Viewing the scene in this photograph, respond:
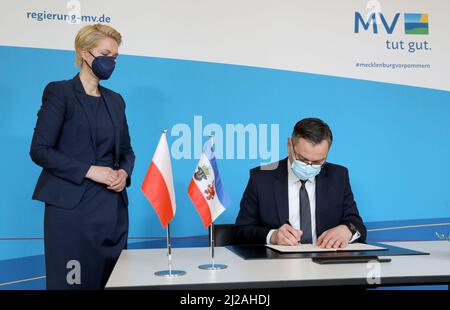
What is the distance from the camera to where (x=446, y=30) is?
3.98 metres

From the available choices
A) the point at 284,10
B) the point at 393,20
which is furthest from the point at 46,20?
the point at 393,20

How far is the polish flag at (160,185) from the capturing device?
6.15 ft

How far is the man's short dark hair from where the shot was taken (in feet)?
8.11

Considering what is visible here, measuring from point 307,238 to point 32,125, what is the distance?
6.80 ft

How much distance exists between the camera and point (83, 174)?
7.36 ft

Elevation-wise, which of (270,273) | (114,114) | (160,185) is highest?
(114,114)

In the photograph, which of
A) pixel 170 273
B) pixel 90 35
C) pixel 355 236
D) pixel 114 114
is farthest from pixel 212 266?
pixel 90 35

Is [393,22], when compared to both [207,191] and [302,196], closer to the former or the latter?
[302,196]

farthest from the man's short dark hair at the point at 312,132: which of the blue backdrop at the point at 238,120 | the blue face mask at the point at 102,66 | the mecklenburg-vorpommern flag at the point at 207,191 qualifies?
the blue backdrop at the point at 238,120

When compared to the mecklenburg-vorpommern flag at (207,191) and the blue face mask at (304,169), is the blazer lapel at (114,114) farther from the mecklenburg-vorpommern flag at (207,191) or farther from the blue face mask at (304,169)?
the blue face mask at (304,169)

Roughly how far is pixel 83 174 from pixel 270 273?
40.1 inches
